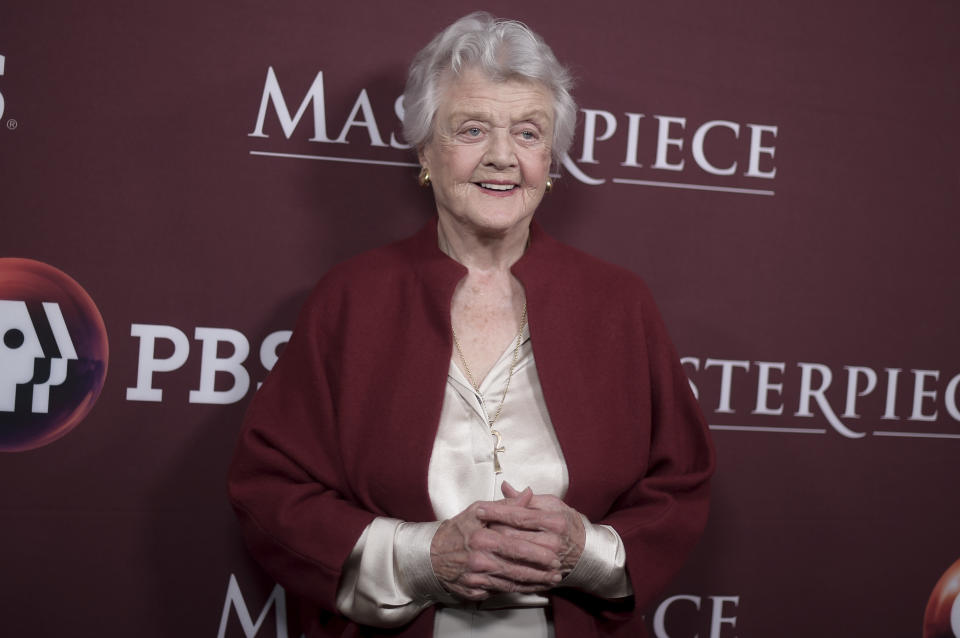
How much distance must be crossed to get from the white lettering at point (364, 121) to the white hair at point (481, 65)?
31cm

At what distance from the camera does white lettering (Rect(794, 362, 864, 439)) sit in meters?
2.34

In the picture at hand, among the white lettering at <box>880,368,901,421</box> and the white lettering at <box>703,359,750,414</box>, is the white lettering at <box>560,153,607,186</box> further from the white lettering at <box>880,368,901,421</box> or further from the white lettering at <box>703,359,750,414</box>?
the white lettering at <box>880,368,901,421</box>

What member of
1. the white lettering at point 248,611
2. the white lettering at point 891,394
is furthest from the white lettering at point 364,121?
the white lettering at point 891,394

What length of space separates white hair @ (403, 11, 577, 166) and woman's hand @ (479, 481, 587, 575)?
0.76 metres

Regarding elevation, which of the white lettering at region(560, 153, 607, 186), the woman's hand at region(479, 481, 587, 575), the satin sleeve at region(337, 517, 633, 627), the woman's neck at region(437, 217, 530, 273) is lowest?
the satin sleeve at region(337, 517, 633, 627)

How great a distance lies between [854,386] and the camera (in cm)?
236

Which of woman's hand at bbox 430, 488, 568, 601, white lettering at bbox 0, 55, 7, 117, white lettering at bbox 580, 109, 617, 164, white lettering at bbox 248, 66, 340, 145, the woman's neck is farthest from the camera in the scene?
white lettering at bbox 580, 109, 617, 164

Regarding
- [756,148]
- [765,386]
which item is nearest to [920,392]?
[765,386]

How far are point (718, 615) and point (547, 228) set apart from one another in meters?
1.11

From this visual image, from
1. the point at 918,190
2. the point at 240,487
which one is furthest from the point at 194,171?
A: the point at 918,190

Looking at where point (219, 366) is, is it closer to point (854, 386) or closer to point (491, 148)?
point (491, 148)

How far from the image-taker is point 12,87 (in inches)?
79.0

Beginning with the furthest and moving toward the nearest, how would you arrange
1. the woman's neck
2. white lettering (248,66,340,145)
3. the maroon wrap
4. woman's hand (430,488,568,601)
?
1. white lettering (248,66,340,145)
2. the woman's neck
3. the maroon wrap
4. woman's hand (430,488,568,601)

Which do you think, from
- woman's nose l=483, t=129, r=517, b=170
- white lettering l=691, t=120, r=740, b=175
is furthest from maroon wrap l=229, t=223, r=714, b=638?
white lettering l=691, t=120, r=740, b=175
